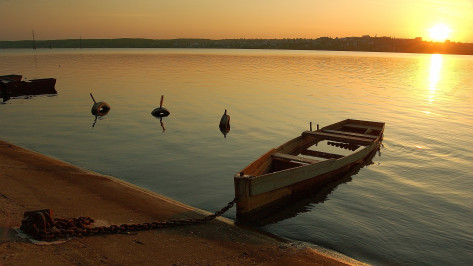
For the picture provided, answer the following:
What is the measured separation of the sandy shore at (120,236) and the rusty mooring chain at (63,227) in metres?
0.16

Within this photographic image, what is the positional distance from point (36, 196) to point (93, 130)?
45.8ft

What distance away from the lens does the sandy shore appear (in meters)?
7.55

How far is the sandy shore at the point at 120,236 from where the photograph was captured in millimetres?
7547

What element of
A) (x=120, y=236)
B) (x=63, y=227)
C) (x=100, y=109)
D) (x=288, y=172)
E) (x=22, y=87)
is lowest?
(x=120, y=236)

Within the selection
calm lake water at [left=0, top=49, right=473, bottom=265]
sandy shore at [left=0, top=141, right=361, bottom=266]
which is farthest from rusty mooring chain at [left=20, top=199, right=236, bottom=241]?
calm lake water at [left=0, top=49, right=473, bottom=265]

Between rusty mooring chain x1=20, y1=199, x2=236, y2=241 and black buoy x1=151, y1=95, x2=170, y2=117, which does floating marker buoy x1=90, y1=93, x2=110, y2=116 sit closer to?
black buoy x1=151, y1=95, x2=170, y2=117

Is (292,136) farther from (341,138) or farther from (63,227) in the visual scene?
(63,227)

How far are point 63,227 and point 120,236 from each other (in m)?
1.39

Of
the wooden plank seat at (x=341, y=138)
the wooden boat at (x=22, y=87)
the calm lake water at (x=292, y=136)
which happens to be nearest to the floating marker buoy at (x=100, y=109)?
the calm lake water at (x=292, y=136)

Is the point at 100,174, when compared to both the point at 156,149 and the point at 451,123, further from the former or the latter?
the point at 451,123

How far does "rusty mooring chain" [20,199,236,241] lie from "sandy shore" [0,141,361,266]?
0.16 meters

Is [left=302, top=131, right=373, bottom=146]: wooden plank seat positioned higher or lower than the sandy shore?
higher

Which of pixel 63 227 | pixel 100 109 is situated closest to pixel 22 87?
pixel 100 109

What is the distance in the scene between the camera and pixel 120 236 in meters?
8.55
